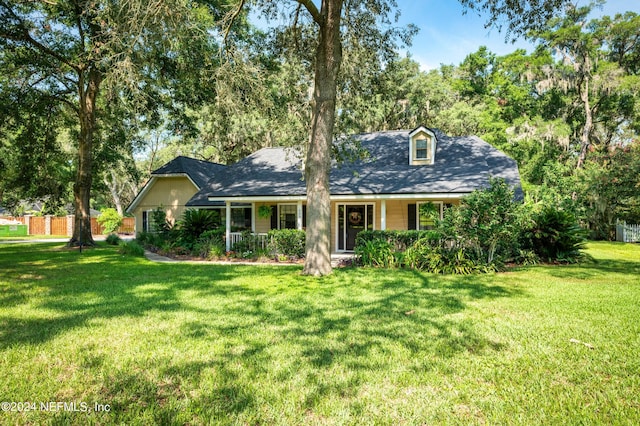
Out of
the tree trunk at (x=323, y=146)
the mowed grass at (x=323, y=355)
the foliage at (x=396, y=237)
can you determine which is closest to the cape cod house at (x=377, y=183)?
the foliage at (x=396, y=237)

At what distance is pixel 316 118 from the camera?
31.2 feet

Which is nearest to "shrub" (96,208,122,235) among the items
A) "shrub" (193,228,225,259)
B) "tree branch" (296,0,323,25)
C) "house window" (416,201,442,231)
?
"shrub" (193,228,225,259)

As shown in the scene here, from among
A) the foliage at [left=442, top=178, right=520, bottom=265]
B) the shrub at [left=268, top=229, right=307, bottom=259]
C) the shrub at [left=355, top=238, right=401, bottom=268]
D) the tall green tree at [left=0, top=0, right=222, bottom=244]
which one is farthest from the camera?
the shrub at [left=268, top=229, right=307, bottom=259]

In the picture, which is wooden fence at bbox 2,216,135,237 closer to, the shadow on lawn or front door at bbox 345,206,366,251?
front door at bbox 345,206,366,251

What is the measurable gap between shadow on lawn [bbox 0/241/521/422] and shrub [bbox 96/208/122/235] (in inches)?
994

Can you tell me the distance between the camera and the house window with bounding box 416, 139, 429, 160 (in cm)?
1541

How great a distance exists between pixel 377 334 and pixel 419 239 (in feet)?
23.0

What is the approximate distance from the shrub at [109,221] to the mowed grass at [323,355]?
2797cm

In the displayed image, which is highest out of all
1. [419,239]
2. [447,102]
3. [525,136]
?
[447,102]

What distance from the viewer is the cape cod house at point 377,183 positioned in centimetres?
1340

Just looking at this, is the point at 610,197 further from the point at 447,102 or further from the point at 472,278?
the point at 472,278

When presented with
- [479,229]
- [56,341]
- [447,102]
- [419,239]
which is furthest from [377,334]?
[447,102]

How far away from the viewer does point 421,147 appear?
1546 centimetres

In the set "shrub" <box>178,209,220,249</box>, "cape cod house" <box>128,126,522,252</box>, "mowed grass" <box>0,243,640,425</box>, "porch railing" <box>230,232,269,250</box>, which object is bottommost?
"mowed grass" <box>0,243,640,425</box>
